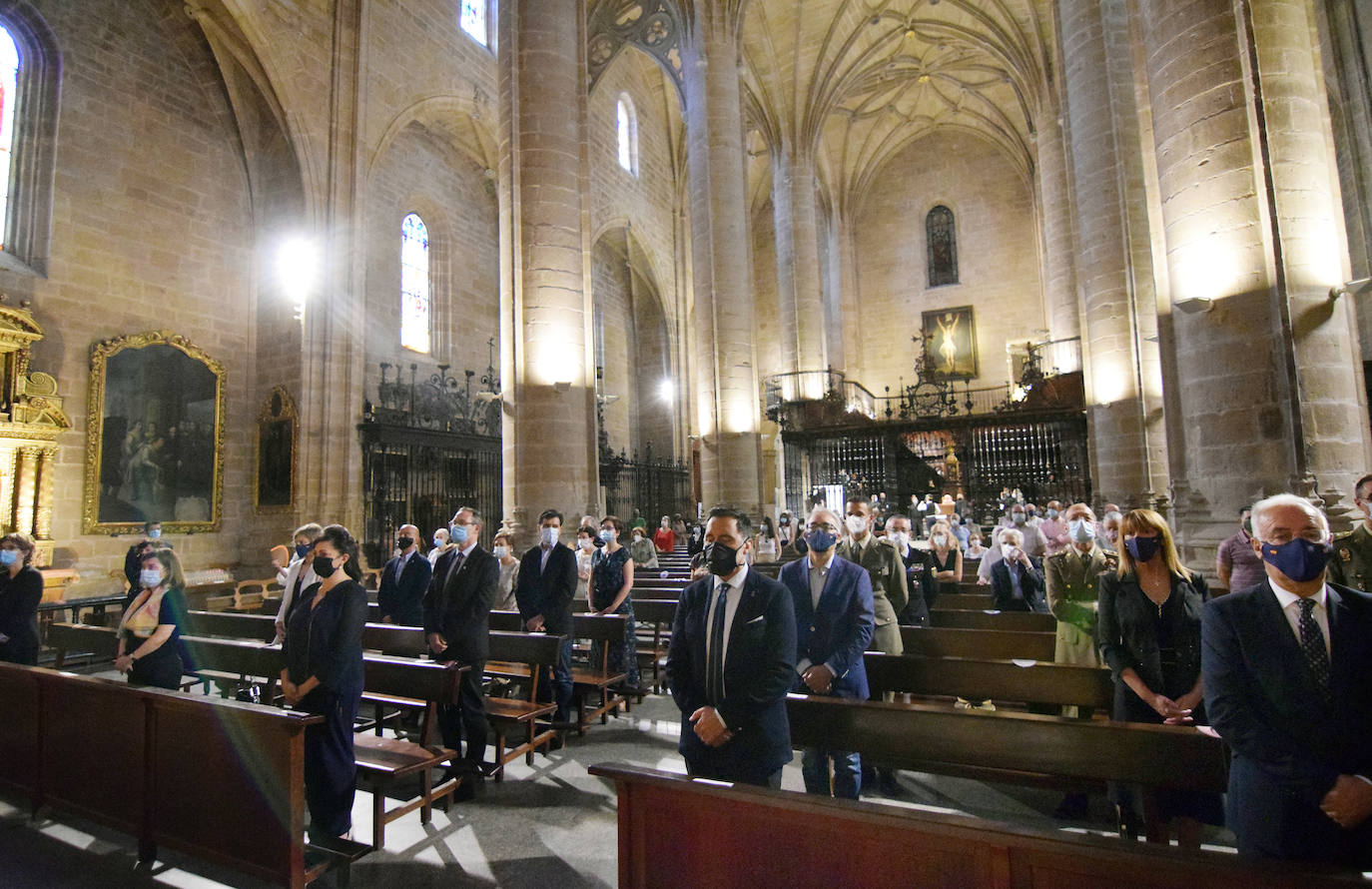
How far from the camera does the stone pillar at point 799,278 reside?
72.7 feet

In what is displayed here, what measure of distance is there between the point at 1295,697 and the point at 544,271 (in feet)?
31.5

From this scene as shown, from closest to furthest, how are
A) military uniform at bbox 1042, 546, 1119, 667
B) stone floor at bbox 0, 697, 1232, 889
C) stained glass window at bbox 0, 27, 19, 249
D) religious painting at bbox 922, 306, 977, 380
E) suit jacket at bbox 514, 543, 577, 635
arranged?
stone floor at bbox 0, 697, 1232, 889
military uniform at bbox 1042, 546, 1119, 667
suit jacket at bbox 514, 543, 577, 635
stained glass window at bbox 0, 27, 19, 249
religious painting at bbox 922, 306, 977, 380

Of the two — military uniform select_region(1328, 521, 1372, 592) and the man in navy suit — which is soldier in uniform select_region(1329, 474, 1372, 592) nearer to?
military uniform select_region(1328, 521, 1372, 592)

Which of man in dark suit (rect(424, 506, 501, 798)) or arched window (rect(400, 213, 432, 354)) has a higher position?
arched window (rect(400, 213, 432, 354))

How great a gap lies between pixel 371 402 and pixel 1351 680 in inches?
629

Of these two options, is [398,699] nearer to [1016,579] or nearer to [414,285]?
[1016,579]

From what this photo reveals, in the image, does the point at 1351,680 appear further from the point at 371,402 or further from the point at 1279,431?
the point at 371,402

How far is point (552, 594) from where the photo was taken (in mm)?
5723

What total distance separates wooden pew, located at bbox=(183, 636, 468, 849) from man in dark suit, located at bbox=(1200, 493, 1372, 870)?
349 cm

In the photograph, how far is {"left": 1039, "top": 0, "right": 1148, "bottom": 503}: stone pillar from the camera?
11.4 m

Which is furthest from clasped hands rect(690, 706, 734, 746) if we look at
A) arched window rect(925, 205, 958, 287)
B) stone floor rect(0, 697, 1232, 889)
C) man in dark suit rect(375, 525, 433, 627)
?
arched window rect(925, 205, 958, 287)

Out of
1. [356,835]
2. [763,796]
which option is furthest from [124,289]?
[763,796]

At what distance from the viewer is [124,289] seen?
1264 cm

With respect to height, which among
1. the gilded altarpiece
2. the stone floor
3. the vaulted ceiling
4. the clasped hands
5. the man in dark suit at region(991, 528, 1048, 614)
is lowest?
the stone floor
